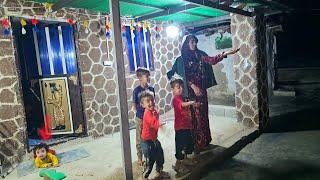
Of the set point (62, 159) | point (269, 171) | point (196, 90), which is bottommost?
point (269, 171)

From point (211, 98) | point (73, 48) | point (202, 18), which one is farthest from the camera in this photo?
point (211, 98)

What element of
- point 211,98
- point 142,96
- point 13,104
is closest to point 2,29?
point 13,104

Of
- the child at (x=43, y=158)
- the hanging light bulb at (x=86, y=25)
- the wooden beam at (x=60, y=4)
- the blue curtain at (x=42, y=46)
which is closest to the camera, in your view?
the child at (x=43, y=158)

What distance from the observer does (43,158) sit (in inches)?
279

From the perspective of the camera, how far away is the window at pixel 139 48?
1056cm

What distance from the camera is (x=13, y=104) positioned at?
729 cm

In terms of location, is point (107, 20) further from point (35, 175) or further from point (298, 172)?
point (298, 172)

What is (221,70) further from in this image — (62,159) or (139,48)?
(62,159)

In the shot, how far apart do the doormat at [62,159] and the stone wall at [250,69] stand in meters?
5.53

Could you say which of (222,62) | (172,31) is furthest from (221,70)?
(172,31)

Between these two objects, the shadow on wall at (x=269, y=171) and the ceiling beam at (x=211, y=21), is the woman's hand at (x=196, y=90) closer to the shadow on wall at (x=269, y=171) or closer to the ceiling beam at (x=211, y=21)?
the shadow on wall at (x=269, y=171)

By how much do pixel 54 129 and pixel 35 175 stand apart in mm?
2314

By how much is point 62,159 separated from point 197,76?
4222 mm

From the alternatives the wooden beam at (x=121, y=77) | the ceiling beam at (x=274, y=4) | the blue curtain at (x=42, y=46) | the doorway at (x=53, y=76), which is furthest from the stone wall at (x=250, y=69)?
the blue curtain at (x=42, y=46)
